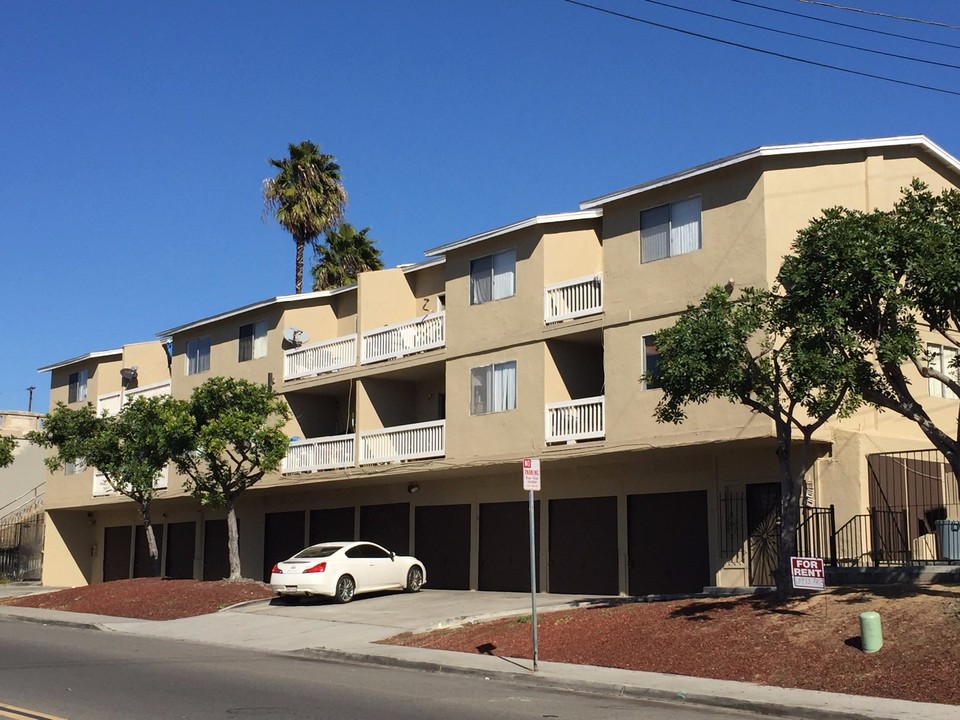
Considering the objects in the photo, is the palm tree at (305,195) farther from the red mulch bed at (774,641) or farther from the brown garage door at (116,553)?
the red mulch bed at (774,641)

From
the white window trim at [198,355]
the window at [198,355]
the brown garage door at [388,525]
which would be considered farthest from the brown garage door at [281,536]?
the window at [198,355]

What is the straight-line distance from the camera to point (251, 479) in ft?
102

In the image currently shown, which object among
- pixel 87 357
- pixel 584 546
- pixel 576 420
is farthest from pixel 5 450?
pixel 576 420

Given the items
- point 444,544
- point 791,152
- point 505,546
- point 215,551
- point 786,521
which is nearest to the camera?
point 786,521

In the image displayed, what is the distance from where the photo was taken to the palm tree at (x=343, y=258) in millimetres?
46156

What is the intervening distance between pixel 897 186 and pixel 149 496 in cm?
2327

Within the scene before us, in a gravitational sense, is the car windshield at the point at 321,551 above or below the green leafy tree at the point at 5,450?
below

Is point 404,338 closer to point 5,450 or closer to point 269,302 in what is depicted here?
point 269,302

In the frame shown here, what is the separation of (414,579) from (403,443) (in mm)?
3589

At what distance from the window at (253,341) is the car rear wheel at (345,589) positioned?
10764 millimetres

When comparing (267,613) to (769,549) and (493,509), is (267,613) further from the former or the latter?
(769,549)

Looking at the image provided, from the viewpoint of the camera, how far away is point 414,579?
1146 inches

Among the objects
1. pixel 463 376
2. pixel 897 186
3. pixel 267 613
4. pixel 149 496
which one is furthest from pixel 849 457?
pixel 149 496

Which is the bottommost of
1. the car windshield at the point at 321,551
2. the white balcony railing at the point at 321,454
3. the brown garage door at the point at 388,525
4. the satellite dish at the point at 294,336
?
the car windshield at the point at 321,551
